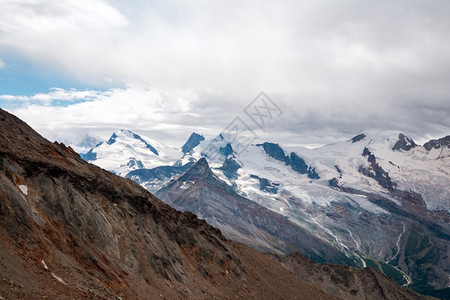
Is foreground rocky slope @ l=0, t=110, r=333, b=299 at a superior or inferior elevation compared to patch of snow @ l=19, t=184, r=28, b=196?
inferior

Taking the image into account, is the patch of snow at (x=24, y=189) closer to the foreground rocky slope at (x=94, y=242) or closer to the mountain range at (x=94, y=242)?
the foreground rocky slope at (x=94, y=242)

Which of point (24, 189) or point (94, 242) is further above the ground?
point (24, 189)

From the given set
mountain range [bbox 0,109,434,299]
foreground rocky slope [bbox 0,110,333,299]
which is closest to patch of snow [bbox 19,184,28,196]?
foreground rocky slope [bbox 0,110,333,299]

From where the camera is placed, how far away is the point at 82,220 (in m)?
84.7

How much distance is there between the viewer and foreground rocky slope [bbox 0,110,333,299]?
202ft

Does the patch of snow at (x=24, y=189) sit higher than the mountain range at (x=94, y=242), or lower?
higher

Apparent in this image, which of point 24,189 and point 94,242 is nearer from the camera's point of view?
point 24,189

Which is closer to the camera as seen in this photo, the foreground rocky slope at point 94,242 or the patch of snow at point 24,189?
the foreground rocky slope at point 94,242

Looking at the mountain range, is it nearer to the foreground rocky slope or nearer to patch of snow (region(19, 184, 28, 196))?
the foreground rocky slope

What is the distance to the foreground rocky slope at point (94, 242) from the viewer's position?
61513mm

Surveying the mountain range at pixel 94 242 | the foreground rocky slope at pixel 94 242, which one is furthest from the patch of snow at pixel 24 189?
the mountain range at pixel 94 242

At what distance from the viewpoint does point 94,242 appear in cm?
8288

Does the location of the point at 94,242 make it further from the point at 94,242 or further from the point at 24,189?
the point at 24,189

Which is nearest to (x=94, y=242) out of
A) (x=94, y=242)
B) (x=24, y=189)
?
(x=94, y=242)
